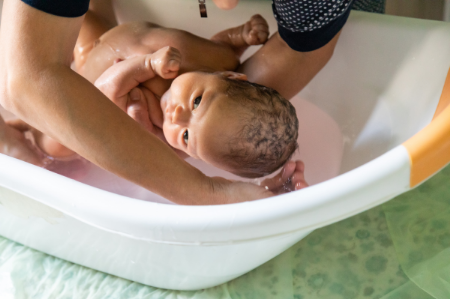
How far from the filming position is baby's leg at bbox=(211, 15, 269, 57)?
1049mm

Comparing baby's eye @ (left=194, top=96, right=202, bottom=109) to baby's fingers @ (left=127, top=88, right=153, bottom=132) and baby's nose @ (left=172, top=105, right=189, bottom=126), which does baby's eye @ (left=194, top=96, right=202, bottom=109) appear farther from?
baby's fingers @ (left=127, top=88, right=153, bottom=132)

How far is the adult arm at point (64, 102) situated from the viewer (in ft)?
2.08

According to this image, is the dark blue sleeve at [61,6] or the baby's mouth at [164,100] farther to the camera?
the baby's mouth at [164,100]

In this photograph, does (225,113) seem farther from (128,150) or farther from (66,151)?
(66,151)

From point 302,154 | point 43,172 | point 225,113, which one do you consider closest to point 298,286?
point 302,154

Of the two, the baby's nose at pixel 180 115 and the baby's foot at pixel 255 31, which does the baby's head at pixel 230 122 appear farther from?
the baby's foot at pixel 255 31

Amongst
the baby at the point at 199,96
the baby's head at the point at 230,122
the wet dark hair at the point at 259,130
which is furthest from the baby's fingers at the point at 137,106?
the wet dark hair at the point at 259,130

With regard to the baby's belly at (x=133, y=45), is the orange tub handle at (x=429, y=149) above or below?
above

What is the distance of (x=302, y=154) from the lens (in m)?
1.17

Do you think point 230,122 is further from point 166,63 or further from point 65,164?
point 65,164

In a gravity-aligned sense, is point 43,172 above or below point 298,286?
above

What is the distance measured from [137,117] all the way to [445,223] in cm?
82

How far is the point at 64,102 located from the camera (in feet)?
2.10

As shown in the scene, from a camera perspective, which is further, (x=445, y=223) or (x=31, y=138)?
(x=31, y=138)
